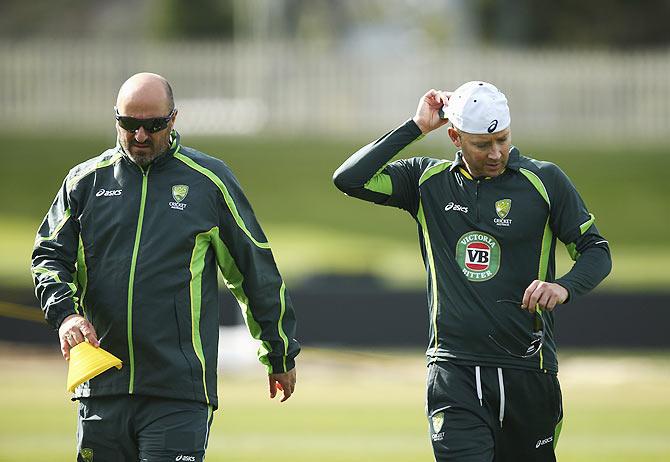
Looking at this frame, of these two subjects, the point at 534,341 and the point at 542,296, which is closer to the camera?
the point at 542,296

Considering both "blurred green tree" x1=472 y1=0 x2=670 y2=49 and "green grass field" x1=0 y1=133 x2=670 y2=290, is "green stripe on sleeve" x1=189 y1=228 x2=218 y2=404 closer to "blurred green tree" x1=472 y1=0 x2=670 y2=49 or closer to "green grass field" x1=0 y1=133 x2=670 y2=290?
"green grass field" x1=0 y1=133 x2=670 y2=290

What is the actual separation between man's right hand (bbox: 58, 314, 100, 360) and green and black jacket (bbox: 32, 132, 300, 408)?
0.07 m

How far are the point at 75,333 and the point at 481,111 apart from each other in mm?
2102

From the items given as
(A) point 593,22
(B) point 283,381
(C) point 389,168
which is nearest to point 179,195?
(B) point 283,381

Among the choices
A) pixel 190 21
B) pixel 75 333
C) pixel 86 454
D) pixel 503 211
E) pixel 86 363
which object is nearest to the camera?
pixel 86 363

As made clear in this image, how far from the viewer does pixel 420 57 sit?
25453 millimetres

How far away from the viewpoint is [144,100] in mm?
6129

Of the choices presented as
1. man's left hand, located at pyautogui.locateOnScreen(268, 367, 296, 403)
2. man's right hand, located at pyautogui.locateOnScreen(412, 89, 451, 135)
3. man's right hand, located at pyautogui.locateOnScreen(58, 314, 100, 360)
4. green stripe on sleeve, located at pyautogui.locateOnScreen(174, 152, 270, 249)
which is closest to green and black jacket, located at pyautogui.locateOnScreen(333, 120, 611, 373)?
man's right hand, located at pyautogui.locateOnScreen(412, 89, 451, 135)

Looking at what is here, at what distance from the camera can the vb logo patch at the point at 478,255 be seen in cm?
643

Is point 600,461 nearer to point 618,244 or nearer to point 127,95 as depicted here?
point 127,95

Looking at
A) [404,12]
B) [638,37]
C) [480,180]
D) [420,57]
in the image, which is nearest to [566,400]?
[480,180]

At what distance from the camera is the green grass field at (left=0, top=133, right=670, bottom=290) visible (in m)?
23.0

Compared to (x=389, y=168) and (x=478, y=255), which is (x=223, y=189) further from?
(x=478, y=255)

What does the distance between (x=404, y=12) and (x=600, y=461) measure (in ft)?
108
